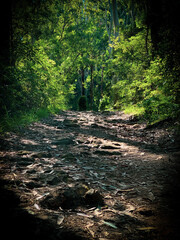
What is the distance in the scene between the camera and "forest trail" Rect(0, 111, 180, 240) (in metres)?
1.10

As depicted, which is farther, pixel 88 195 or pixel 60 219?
pixel 88 195

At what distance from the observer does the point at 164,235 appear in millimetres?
1087

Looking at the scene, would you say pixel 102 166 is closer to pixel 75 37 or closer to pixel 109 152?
pixel 109 152

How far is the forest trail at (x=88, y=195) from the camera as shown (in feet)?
3.61

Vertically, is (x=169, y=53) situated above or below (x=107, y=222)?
above

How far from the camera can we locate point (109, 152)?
3.35 metres

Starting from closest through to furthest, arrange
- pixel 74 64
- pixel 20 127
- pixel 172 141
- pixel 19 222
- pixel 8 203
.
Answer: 1. pixel 19 222
2. pixel 8 203
3. pixel 172 141
4. pixel 20 127
5. pixel 74 64

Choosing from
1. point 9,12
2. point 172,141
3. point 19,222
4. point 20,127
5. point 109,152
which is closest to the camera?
point 19,222

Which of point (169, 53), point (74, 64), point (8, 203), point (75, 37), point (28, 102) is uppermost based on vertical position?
point (75, 37)

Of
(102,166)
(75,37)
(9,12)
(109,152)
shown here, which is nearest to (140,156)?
(109,152)

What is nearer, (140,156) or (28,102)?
(140,156)

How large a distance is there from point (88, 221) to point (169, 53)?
3679 millimetres

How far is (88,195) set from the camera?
5.13 feet

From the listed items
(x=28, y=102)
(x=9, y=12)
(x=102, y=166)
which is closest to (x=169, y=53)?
(x=102, y=166)
